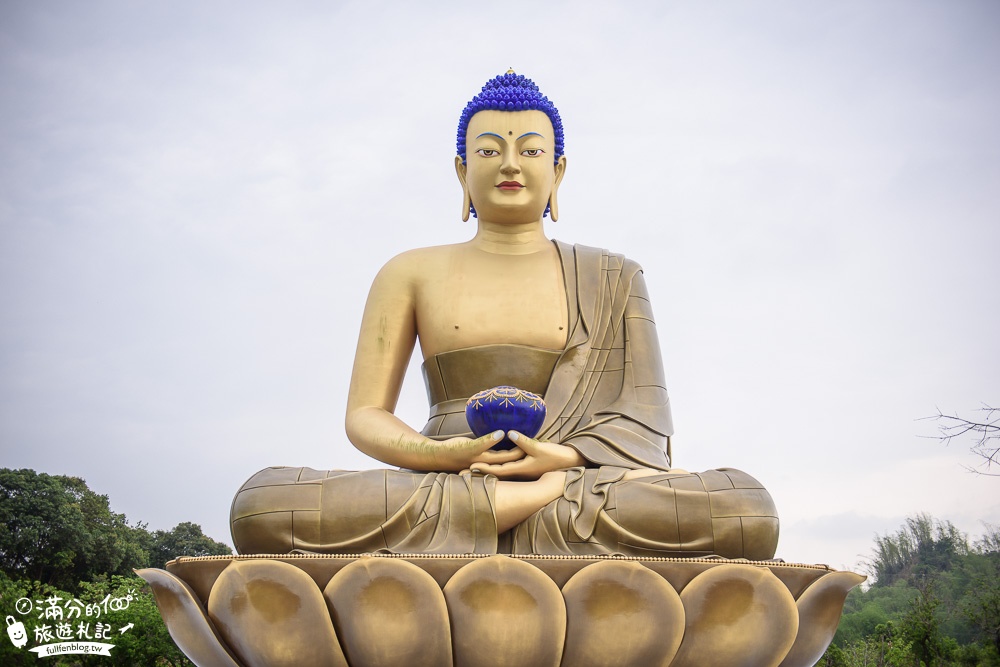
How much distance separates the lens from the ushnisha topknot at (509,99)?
6.35 meters

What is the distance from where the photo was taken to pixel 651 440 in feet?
18.9

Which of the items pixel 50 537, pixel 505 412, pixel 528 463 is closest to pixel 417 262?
pixel 505 412

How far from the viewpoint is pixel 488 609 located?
4.42 m

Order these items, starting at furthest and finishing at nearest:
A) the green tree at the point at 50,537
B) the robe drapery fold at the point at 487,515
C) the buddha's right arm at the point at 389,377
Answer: the green tree at the point at 50,537 < the buddha's right arm at the point at 389,377 < the robe drapery fold at the point at 487,515

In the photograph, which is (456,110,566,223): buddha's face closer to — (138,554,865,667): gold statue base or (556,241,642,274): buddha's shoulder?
(556,241,642,274): buddha's shoulder

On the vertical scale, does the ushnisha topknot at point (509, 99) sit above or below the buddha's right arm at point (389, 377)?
above

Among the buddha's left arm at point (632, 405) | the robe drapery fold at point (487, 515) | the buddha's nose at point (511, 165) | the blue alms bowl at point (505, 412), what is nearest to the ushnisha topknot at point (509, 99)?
the buddha's nose at point (511, 165)

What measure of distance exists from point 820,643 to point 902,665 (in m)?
6.76

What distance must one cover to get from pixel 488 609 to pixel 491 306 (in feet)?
7.05

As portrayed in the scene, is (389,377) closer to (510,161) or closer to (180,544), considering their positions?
(510,161)

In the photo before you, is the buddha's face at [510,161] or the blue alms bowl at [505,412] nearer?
the blue alms bowl at [505,412]

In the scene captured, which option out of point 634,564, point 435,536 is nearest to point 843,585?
point 634,564

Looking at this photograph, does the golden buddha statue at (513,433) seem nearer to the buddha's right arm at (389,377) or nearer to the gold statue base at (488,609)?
the buddha's right arm at (389,377)

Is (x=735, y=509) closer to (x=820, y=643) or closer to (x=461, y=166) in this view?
(x=820, y=643)
